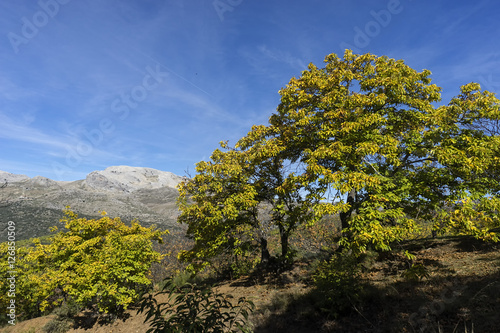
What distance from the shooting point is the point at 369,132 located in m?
8.52

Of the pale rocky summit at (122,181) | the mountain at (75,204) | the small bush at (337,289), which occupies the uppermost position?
the pale rocky summit at (122,181)

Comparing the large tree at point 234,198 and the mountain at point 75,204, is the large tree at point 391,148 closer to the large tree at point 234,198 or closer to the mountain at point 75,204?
the large tree at point 234,198

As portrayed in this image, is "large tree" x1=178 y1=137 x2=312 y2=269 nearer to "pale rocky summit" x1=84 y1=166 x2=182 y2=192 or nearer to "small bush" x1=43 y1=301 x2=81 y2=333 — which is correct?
"small bush" x1=43 y1=301 x2=81 y2=333

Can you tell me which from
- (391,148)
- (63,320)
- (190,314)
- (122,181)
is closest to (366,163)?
(391,148)

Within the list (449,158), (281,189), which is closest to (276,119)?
(281,189)

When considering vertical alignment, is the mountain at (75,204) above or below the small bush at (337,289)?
above

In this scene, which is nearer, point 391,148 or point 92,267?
point 391,148

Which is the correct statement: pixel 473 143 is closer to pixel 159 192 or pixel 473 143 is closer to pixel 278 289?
pixel 278 289

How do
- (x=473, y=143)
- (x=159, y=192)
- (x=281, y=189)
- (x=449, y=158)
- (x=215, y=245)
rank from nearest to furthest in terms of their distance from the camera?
(x=449, y=158), (x=473, y=143), (x=281, y=189), (x=215, y=245), (x=159, y=192)

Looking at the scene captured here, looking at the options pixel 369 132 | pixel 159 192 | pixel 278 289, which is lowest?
pixel 278 289

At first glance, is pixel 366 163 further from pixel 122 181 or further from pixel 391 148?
pixel 122 181

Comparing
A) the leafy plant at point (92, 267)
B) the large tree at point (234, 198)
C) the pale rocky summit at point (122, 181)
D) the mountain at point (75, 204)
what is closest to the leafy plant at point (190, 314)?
the large tree at point (234, 198)

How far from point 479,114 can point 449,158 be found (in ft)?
10.1

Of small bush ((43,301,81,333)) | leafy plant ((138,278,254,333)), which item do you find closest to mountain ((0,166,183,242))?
small bush ((43,301,81,333))
